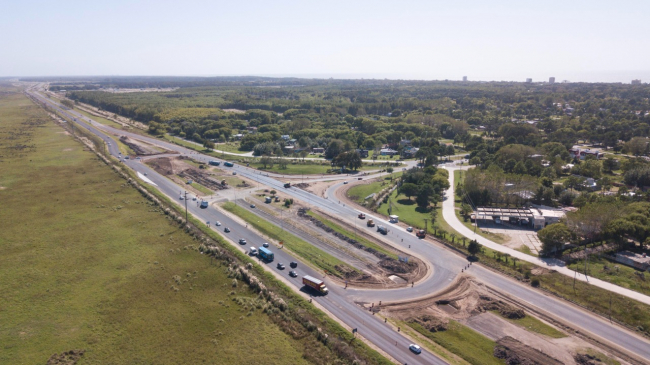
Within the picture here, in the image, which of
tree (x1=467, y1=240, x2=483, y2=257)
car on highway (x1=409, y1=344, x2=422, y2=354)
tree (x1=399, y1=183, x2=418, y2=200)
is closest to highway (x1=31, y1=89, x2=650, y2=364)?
car on highway (x1=409, y1=344, x2=422, y2=354)

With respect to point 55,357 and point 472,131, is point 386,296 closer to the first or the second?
point 55,357

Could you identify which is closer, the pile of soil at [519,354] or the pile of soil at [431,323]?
the pile of soil at [519,354]

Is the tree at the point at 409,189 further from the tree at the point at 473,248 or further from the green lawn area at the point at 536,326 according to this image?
the green lawn area at the point at 536,326

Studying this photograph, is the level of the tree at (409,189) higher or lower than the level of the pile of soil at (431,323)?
higher

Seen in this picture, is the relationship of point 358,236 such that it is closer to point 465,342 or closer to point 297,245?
point 297,245

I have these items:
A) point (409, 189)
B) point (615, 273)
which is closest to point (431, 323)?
point (615, 273)

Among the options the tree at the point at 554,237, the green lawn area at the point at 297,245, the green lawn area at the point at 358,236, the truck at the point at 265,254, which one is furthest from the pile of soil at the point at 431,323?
the tree at the point at 554,237
